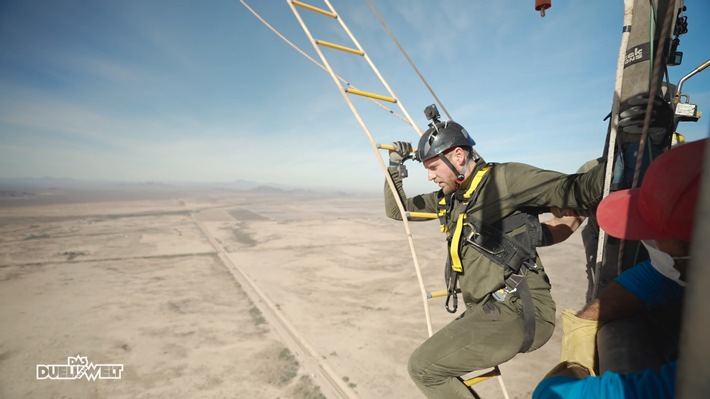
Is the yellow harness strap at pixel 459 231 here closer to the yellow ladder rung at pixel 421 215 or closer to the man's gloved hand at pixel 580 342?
the yellow ladder rung at pixel 421 215

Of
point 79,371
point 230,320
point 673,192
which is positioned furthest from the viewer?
point 230,320

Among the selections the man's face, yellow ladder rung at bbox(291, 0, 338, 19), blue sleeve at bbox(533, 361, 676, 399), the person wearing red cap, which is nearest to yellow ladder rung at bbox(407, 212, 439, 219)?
the man's face

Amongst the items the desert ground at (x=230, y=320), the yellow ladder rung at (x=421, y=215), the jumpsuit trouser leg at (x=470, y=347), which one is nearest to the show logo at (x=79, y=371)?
the desert ground at (x=230, y=320)

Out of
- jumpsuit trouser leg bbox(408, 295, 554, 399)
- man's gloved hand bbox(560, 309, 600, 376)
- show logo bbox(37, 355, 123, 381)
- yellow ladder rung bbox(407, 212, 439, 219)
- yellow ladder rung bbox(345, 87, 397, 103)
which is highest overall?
yellow ladder rung bbox(345, 87, 397, 103)

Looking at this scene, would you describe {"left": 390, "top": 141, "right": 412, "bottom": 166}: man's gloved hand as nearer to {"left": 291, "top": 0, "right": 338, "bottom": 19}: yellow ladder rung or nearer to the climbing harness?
the climbing harness

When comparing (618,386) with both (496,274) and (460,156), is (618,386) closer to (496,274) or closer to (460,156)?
(496,274)

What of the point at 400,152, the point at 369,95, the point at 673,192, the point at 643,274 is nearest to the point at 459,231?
the point at 643,274

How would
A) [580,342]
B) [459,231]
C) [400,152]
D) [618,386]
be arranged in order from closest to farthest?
[618,386] < [580,342] < [459,231] < [400,152]
